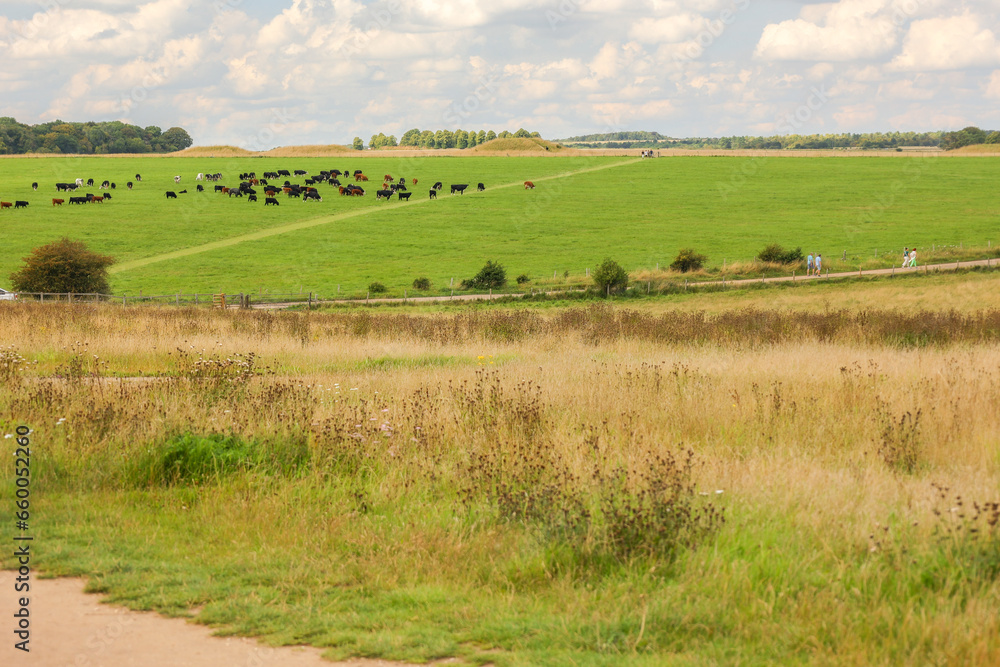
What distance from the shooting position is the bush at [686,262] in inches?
2122

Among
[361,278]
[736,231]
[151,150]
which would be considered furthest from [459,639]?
[151,150]

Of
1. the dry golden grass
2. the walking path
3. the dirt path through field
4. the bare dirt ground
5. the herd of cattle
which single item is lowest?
the walking path

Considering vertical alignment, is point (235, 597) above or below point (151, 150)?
below

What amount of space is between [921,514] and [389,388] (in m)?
7.47

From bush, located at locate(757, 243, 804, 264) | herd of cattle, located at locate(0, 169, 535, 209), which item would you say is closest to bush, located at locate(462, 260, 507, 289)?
bush, located at locate(757, 243, 804, 264)

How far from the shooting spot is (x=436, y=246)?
216ft

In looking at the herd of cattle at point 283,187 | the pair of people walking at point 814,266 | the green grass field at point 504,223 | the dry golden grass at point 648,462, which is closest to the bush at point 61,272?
the green grass field at point 504,223

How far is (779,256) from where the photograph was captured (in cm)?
5578

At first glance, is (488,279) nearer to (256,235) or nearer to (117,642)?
(256,235)

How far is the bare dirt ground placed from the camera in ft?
15.1

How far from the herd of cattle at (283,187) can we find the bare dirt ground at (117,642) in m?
83.8

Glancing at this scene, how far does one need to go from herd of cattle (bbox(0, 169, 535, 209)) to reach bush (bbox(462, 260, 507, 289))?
4143 cm

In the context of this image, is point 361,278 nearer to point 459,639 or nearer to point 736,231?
point 736,231

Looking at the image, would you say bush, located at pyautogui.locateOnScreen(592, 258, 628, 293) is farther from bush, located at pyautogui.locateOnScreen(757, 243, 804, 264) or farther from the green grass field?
bush, located at pyautogui.locateOnScreen(757, 243, 804, 264)
